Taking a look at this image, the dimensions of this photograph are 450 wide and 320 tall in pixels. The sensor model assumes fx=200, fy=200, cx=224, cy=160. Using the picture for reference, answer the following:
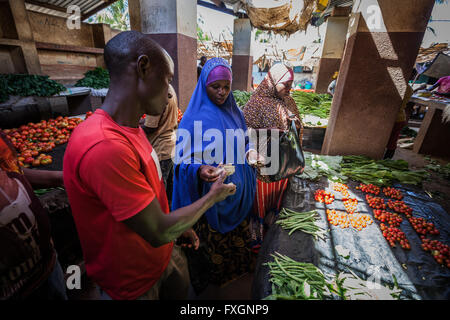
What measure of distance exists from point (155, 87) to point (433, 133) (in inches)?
330

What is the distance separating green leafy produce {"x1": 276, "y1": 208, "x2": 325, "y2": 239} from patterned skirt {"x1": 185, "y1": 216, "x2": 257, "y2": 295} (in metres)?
0.49

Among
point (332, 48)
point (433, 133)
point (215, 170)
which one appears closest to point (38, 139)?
point (215, 170)

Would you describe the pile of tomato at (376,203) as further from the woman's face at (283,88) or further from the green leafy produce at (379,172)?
the woman's face at (283,88)

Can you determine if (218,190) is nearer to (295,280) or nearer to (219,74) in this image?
(295,280)

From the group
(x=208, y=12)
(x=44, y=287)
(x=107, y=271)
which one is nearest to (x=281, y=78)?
(x=107, y=271)

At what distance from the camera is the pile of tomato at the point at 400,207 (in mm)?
2402

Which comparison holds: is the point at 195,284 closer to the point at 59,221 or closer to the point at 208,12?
the point at 59,221

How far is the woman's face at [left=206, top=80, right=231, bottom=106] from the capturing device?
208 cm

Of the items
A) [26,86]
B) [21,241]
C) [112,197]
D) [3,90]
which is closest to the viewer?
[112,197]

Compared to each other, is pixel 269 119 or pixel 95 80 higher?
pixel 95 80

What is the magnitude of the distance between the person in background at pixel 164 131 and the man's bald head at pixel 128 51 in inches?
76.1

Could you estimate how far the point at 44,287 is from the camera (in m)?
1.22

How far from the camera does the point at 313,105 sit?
22.6ft

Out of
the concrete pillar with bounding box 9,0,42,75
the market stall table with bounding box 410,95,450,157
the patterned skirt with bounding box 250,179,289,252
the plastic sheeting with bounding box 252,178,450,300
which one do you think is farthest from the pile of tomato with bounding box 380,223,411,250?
the concrete pillar with bounding box 9,0,42,75
